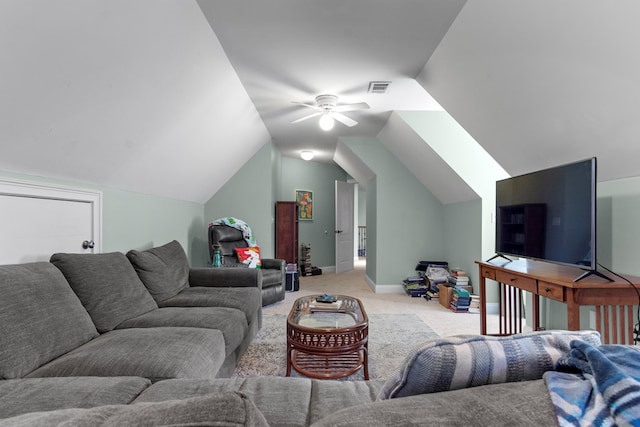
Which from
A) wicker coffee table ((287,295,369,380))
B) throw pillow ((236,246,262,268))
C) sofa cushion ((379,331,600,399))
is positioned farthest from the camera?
throw pillow ((236,246,262,268))

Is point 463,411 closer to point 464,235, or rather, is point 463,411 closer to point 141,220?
point 141,220

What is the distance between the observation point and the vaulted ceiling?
163cm

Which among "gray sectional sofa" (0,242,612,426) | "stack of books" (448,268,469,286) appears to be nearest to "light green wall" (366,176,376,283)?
"stack of books" (448,268,469,286)

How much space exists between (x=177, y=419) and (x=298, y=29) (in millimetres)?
2537

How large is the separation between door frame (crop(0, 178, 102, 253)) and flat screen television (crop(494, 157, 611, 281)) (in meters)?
3.31

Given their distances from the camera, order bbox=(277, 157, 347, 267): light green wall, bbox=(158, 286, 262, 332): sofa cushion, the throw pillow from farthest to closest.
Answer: bbox=(277, 157, 347, 267): light green wall, the throw pillow, bbox=(158, 286, 262, 332): sofa cushion

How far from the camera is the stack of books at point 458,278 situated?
14.3 ft

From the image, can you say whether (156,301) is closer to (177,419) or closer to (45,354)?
(45,354)

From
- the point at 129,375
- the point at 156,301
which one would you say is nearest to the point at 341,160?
the point at 156,301

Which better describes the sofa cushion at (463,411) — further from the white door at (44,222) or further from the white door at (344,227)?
the white door at (344,227)

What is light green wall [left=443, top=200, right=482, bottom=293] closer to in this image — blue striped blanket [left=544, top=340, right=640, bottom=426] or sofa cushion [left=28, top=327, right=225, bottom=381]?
sofa cushion [left=28, top=327, right=225, bottom=381]

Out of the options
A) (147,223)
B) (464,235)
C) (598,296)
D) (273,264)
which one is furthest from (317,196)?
(598,296)

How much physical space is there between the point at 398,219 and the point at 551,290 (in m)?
3.26

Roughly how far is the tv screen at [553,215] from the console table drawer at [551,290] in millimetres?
202
